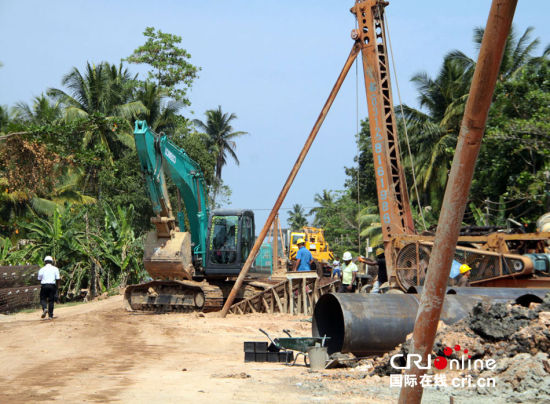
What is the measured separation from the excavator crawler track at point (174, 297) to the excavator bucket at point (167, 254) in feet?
2.78

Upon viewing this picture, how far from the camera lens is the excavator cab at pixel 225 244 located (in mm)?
19733

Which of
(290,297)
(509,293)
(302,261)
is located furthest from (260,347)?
(302,261)

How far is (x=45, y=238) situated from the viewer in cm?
2866

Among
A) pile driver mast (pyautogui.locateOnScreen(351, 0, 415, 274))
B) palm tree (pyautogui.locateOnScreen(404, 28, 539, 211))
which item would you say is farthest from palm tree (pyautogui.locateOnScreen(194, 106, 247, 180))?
pile driver mast (pyautogui.locateOnScreen(351, 0, 415, 274))

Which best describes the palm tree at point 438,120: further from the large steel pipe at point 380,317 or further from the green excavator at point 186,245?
the large steel pipe at point 380,317

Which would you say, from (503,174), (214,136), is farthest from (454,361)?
(214,136)

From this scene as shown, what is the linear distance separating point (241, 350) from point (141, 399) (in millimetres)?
5126

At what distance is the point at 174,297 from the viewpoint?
1941cm

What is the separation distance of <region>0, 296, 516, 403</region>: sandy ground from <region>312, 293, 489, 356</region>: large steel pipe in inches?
18.7

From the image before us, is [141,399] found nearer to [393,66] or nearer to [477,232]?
[477,232]

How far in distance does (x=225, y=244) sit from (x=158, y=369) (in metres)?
10.00

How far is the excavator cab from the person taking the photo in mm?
19733

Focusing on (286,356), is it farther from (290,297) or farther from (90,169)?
(90,169)

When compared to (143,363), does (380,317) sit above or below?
above
